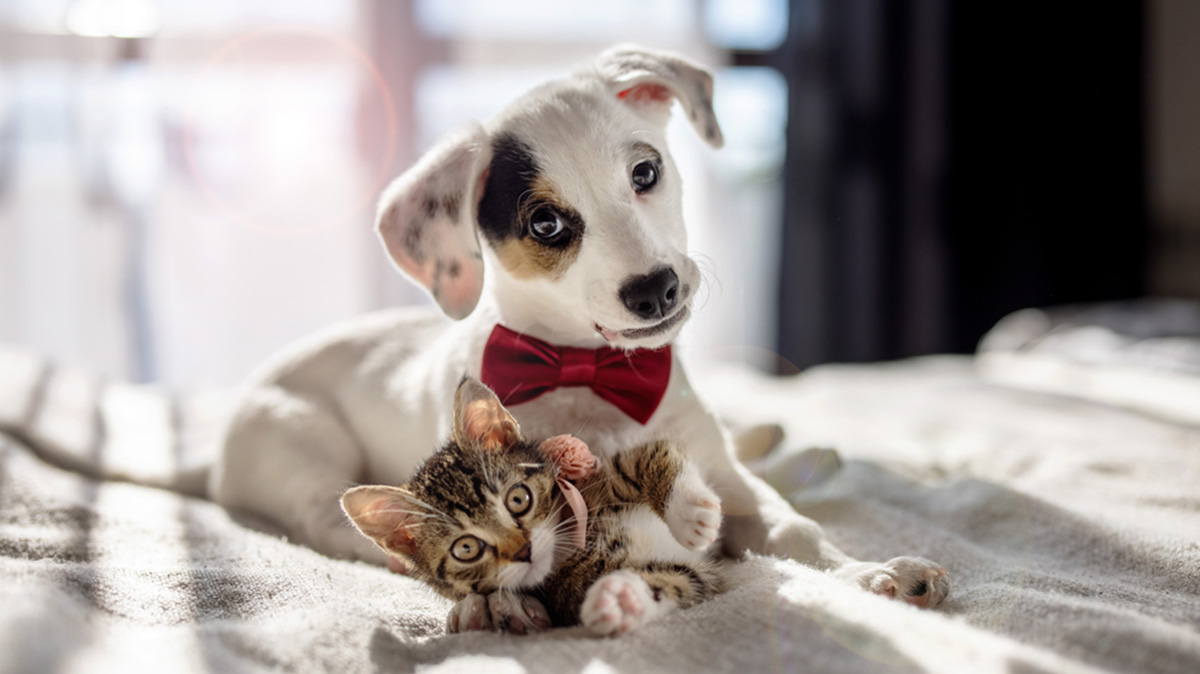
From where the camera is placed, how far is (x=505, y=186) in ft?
4.56

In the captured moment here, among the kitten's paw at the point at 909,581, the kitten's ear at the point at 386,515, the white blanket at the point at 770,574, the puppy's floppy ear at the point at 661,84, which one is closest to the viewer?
the white blanket at the point at 770,574

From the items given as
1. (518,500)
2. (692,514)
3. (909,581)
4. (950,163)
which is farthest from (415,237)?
(950,163)

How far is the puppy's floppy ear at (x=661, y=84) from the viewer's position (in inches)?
61.0

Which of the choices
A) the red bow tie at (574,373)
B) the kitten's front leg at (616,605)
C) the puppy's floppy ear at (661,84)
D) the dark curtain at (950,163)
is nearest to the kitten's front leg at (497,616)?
the kitten's front leg at (616,605)

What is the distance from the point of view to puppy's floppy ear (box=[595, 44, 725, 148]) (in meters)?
1.55

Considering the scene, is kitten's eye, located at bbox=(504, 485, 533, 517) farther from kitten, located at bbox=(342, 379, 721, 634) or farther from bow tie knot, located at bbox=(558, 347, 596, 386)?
bow tie knot, located at bbox=(558, 347, 596, 386)

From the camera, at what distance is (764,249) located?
15.4 feet

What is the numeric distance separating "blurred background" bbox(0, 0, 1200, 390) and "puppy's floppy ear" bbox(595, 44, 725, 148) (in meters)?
2.27

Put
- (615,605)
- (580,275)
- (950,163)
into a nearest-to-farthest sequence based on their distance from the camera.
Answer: (615,605) → (580,275) → (950,163)

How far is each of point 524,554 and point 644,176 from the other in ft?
2.33

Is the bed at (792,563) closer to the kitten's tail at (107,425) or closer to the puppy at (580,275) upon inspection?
the kitten's tail at (107,425)

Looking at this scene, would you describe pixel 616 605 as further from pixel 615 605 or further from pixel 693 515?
pixel 693 515

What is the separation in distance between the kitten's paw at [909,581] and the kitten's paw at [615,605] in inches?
14.6

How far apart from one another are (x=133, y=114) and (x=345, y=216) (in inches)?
44.6
